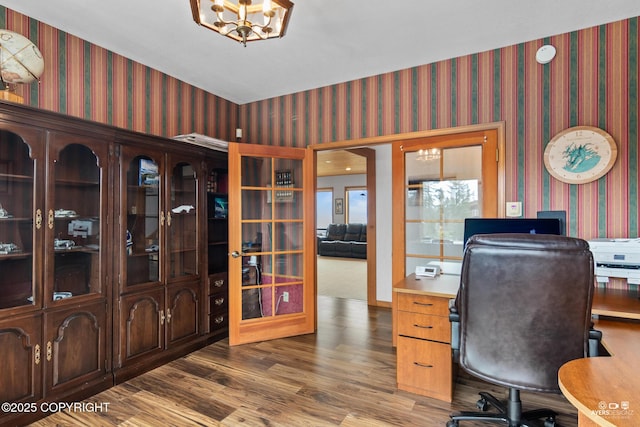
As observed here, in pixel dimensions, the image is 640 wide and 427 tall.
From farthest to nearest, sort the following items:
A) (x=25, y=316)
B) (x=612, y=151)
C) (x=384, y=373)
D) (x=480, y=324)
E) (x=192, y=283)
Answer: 1. (x=192, y=283)
2. (x=384, y=373)
3. (x=612, y=151)
4. (x=25, y=316)
5. (x=480, y=324)

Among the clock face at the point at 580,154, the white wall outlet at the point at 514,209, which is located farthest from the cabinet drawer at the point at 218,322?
the clock face at the point at 580,154

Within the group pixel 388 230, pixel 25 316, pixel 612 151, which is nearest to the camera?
pixel 25 316

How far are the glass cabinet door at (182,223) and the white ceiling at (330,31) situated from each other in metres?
1.03

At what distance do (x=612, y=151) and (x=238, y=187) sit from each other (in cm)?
304

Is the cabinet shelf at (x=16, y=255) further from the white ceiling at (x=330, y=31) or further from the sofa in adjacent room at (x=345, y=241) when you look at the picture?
the sofa in adjacent room at (x=345, y=241)

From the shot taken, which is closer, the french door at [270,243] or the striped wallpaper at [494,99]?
the striped wallpaper at [494,99]

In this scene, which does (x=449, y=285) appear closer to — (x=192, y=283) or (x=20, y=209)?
(x=192, y=283)

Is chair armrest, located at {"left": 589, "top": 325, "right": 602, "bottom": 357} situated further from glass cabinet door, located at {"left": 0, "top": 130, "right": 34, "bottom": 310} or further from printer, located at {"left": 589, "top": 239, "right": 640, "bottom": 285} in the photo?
glass cabinet door, located at {"left": 0, "top": 130, "right": 34, "bottom": 310}

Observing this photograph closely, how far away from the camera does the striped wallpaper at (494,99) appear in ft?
7.86

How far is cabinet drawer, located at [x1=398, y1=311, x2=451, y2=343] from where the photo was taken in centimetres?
228

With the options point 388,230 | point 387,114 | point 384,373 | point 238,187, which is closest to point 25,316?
point 238,187

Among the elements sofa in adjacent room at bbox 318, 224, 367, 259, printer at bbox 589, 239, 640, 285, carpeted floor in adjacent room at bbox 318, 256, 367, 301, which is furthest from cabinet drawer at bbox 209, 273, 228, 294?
sofa in adjacent room at bbox 318, 224, 367, 259

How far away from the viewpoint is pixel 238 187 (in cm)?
328

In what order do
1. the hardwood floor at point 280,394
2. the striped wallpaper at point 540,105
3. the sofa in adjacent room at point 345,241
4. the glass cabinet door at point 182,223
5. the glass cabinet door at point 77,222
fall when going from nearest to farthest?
the hardwood floor at point 280,394 → the glass cabinet door at point 77,222 → the striped wallpaper at point 540,105 → the glass cabinet door at point 182,223 → the sofa in adjacent room at point 345,241
